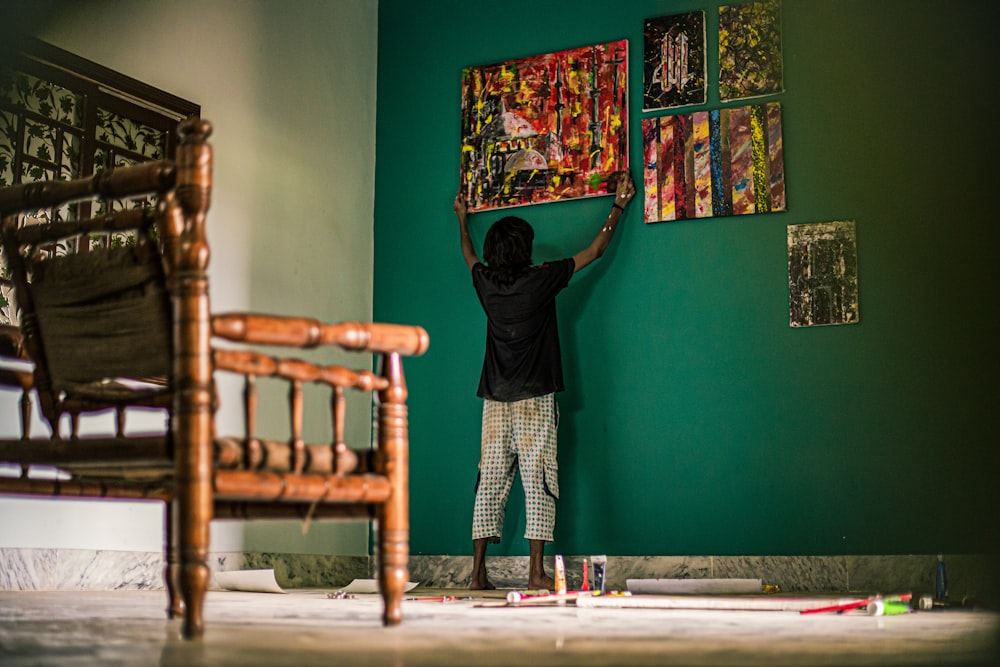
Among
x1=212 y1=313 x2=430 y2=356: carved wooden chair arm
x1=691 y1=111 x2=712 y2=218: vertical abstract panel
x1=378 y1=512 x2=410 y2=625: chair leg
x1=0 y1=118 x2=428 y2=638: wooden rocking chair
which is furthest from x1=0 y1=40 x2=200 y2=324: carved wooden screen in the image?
x1=691 y1=111 x2=712 y2=218: vertical abstract panel

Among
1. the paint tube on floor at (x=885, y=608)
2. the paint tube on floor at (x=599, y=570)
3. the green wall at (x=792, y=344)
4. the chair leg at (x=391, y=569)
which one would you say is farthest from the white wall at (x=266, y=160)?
the paint tube on floor at (x=885, y=608)

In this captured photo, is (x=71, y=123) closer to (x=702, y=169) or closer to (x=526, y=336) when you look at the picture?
(x=526, y=336)

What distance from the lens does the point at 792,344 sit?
5402 mm

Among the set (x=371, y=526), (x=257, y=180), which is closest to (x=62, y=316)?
(x=257, y=180)

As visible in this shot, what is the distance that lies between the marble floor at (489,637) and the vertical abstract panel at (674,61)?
3239 mm

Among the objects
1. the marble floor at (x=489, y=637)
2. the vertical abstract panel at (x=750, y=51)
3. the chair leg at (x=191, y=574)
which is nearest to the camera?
the marble floor at (x=489, y=637)

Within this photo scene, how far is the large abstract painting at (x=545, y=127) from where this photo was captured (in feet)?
19.4

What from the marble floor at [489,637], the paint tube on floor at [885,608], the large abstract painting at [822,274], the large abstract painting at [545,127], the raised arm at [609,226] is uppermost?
the large abstract painting at [545,127]

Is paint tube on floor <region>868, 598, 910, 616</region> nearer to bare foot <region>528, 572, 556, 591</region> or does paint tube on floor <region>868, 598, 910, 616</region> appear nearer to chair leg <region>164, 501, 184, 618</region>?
chair leg <region>164, 501, 184, 618</region>

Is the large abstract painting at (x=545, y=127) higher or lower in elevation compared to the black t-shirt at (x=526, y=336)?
higher

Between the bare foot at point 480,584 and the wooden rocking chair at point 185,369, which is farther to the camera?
the bare foot at point 480,584

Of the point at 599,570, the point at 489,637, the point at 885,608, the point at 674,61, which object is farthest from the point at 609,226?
the point at 489,637

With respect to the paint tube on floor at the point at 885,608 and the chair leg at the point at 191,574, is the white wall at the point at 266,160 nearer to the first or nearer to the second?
the chair leg at the point at 191,574

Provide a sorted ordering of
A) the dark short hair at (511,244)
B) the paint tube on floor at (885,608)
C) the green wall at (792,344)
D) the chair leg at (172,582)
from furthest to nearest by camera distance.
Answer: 1. the dark short hair at (511,244)
2. the green wall at (792,344)
3. the paint tube on floor at (885,608)
4. the chair leg at (172,582)
